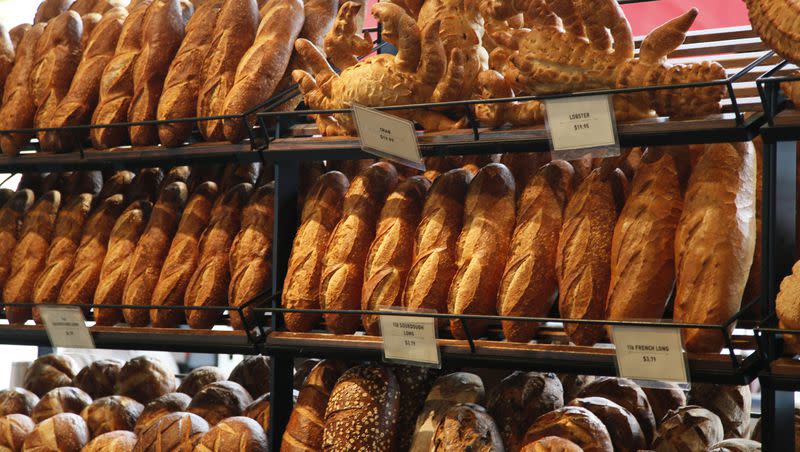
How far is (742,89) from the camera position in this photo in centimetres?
211

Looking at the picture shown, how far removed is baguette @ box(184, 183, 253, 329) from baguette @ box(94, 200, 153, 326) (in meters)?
0.25

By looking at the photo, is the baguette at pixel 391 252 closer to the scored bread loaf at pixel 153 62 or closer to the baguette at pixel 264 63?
the baguette at pixel 264 63

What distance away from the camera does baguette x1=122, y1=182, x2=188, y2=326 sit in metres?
2.48

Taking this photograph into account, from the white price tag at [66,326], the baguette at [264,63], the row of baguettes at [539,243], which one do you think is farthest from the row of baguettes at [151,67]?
the white price tag at [66,326]

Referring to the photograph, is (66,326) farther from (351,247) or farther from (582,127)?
(582,127)

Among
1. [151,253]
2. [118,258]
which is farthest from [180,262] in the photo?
[118,258]

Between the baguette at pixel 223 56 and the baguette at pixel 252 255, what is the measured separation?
0.22 meters

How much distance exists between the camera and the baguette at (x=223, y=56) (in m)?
2.44

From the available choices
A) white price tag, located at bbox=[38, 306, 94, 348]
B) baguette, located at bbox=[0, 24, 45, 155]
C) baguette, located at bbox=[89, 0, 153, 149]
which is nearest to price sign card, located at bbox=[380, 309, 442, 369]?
white price tag, located at bbox=[38, 306, 94, 348]

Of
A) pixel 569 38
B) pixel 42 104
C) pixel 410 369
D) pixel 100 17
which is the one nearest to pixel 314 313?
pixel 410 369

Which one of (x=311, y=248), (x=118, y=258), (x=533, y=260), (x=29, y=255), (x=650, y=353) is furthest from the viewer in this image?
(x=29, y=255)

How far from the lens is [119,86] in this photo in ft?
8.70

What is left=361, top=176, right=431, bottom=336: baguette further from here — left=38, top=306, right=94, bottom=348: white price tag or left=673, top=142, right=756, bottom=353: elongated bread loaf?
left=38, top=306, right=94, bottom=348: white price tag

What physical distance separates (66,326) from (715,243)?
68.8 inches
